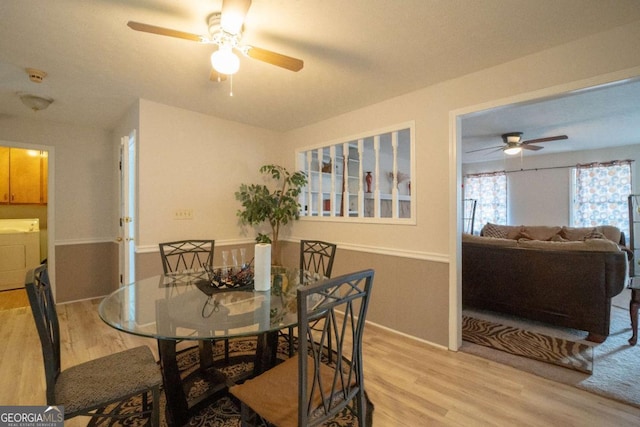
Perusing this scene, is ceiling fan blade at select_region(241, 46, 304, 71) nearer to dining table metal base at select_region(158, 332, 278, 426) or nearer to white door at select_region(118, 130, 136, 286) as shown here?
dining table metal base at select_region(158, 332, 278, 426)

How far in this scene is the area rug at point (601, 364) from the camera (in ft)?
6.24

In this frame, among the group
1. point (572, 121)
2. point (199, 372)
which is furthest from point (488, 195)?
point (199, 372)

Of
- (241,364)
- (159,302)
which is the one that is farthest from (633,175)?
(159,302)

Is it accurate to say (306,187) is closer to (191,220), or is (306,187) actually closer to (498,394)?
(191,220)

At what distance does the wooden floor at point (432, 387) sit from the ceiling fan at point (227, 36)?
2.24m

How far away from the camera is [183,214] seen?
3.23m

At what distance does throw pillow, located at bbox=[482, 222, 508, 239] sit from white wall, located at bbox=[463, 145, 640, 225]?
0.66m

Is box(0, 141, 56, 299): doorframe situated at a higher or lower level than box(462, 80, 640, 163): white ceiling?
lower

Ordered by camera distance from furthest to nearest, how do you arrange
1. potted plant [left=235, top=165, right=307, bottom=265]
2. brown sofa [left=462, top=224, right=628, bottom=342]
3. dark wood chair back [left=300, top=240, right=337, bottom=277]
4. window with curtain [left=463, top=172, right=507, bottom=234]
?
window with curtain [left=463, top=172, right=507, bottom=234] → potted plant [left=235, top=165, right=307, bottom=265] → brown sofa [left=462, top=224, right=628, bottom=342] → dark wood chair back [left=300, top=240, right=337, bottom=277]

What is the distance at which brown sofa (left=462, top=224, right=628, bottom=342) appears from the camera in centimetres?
260

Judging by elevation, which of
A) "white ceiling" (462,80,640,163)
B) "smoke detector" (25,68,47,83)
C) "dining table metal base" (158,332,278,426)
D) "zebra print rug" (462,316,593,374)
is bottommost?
"zebra print rug" (462,316,593,374)

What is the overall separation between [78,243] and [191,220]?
1.88 meters

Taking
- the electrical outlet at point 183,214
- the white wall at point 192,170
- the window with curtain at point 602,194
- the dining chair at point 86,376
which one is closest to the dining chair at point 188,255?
the white wall at point 192,170

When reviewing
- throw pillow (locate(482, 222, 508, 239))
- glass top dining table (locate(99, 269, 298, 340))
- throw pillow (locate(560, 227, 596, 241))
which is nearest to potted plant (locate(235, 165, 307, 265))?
glass top dining table (locate(99, 269, 298, 340))
